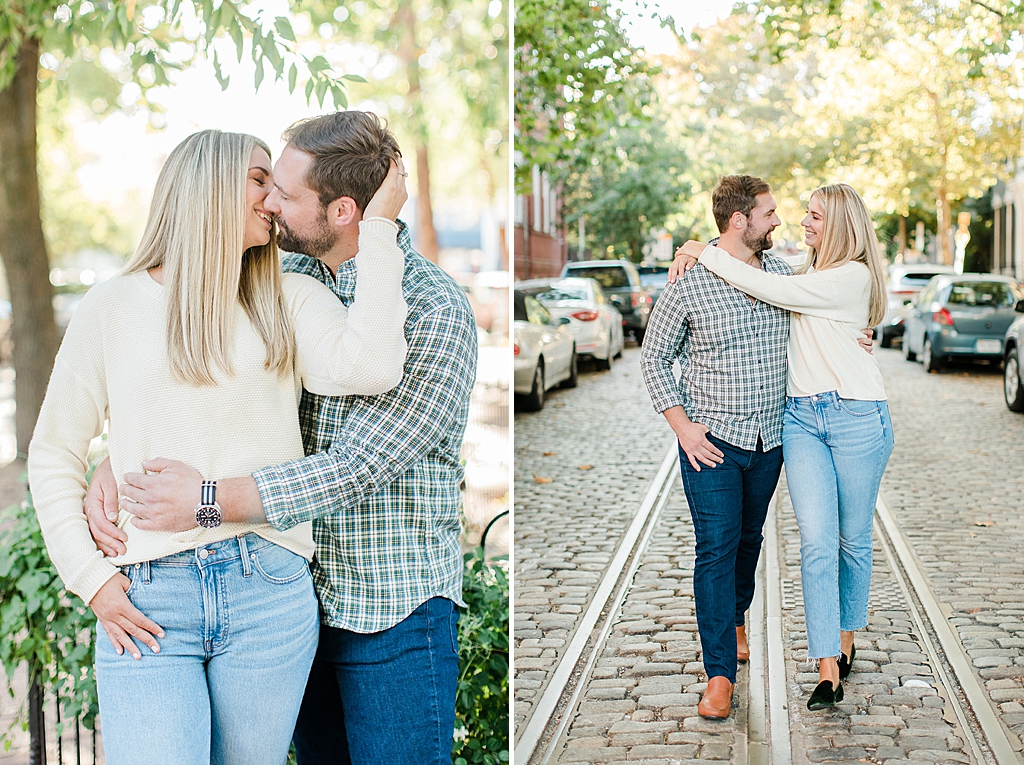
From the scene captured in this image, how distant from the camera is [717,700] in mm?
2934

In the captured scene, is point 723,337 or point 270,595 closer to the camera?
point 270,595

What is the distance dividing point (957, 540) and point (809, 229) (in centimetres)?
104

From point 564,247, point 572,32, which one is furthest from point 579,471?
point 572,32

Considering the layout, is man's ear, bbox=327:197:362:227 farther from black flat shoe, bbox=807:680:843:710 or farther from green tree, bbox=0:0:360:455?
black flat shoe, bbox=807:680:843:710

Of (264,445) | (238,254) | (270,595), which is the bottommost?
(270,595)

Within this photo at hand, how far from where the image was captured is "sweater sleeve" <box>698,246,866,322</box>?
2.85 metres

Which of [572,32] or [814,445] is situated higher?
[572,32]

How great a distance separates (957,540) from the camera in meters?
2.95

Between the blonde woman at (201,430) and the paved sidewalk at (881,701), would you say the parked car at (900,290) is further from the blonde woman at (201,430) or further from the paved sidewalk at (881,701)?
the blonde woman at (201,430)

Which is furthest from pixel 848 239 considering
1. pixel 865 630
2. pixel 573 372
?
→ pixel 573 372

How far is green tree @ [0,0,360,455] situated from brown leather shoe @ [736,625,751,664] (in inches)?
89.4

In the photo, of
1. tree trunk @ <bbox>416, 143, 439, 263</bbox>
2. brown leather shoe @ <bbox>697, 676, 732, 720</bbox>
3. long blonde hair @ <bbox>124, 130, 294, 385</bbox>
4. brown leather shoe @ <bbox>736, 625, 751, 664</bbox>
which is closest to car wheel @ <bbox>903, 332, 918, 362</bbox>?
brown leather shoe @ <bbox>736, 625, 751, 664</bbox>

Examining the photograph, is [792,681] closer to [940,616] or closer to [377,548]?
[940,616]

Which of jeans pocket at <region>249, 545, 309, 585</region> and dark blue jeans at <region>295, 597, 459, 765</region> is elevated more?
jeans pocket at <region>249, 545, 309, 585</region>
